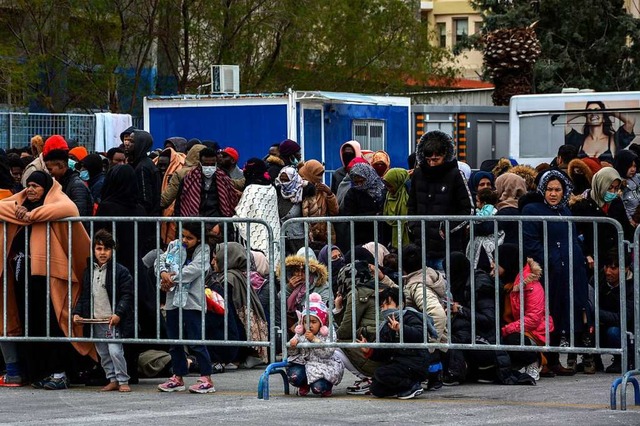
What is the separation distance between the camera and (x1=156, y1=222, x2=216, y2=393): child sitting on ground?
37.1 ft

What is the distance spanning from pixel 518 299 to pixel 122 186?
407 cm

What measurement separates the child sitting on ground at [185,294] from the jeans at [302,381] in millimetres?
705

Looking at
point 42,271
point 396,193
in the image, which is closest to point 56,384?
point 42,271

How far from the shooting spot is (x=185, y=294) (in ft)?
37.2

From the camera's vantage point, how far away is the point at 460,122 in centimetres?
2889

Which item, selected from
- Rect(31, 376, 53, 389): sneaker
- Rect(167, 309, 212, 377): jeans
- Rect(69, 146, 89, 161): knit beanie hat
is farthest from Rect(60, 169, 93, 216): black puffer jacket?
Rect(69, 146, 89, 161): knit beanie hat

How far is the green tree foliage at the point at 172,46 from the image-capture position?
3216 cm

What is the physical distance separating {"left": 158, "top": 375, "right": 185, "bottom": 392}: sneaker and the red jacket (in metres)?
2.56

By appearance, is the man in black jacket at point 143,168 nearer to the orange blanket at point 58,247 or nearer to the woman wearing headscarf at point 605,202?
the orange blanket at point 58,247

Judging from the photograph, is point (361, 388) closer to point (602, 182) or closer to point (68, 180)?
point (68, 180)

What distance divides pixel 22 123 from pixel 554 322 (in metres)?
16.8

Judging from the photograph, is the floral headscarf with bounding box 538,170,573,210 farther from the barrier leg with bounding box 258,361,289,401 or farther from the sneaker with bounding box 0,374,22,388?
the sneaker with bounding box 0,374,22,388

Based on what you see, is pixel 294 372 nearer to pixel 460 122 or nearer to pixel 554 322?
pixel 554 322

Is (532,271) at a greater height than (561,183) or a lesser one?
lesser
